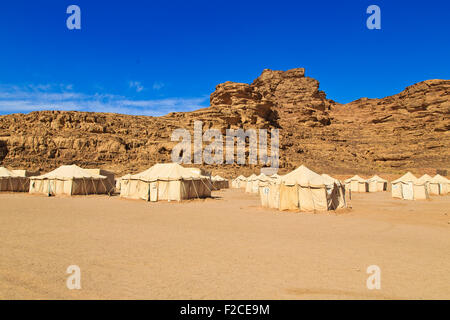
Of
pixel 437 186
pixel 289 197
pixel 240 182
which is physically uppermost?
pixel 240 182

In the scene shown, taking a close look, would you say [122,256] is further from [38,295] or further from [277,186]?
[277,186]

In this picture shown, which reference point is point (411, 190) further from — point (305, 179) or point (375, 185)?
point (375, 185)

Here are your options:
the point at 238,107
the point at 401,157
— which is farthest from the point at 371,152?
the point at 238,107

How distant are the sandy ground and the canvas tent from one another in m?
6.00

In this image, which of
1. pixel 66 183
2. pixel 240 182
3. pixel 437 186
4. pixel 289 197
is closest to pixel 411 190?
pixel 437 186

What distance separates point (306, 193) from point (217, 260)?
12.5 metres

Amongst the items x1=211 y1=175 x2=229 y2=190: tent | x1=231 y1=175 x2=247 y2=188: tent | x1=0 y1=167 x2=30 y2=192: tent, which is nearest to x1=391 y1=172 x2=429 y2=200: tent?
x1=211 y1=175 x2=229 y2=190: tent

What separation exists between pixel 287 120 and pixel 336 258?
101063 millimetres


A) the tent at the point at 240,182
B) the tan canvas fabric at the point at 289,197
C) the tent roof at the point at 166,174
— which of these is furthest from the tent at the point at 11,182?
the tent at the point at 240,182

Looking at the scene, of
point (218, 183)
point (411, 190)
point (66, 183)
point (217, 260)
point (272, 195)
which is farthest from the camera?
point (218, 183)

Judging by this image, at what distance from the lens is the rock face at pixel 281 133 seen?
59469 mm

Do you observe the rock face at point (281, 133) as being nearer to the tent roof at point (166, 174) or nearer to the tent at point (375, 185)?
the tent at point (375, 185)

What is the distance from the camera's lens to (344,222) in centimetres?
1373

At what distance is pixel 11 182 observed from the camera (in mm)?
30656
